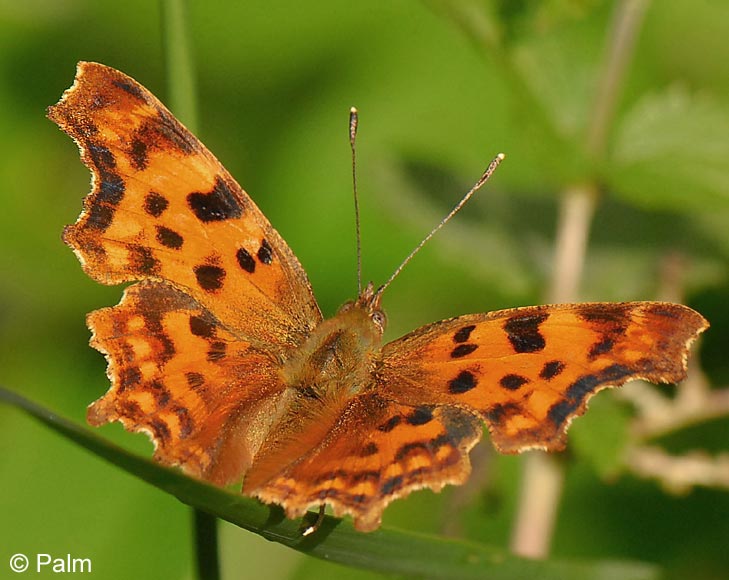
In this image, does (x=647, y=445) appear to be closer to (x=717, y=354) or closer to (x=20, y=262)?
(x=717, y=354)

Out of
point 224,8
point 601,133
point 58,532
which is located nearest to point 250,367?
point 601,133

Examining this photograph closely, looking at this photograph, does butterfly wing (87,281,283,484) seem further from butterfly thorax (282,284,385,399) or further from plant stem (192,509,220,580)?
plant stem (192,509,220,580)

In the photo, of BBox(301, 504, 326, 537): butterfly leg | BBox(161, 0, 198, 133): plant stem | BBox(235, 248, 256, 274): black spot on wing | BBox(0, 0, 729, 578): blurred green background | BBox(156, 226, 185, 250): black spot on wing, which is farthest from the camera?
BBox(0, 0, 729, 578): blurred green background

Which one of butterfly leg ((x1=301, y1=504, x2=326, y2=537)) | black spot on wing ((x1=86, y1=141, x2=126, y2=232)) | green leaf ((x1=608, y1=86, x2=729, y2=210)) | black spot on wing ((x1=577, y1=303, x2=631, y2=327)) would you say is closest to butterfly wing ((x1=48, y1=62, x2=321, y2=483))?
black spot on wing ((x1=86, y1=141, x2=126, y2=232))

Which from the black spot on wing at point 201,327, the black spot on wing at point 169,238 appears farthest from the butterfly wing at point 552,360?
the black spot on wing at point 169,238

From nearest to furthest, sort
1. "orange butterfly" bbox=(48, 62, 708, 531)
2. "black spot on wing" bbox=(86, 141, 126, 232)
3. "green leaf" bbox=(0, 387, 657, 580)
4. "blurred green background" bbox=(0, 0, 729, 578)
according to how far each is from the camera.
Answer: "green leaf" bbox=(0, 387, 657, 580) → "orange butterfly" bbox=(48, 62, 708, 531) → "black spot on wing" bbox=(86, 141, 126, 232) → "blurred green background" bbox=(0, 0, 729, 578)

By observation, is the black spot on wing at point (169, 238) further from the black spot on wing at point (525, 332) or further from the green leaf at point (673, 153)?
the green leaf at point (673, 153)

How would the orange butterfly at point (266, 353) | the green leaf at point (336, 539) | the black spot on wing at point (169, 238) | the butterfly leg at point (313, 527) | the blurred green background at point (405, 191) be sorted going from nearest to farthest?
the green leaf at point (336, 539) < the butterfly leg at point (313, 527) < the orange butterfly at point (266, 353) < the black spot on wing at point (169, 238) < the blurred green background at point (405, 191)
